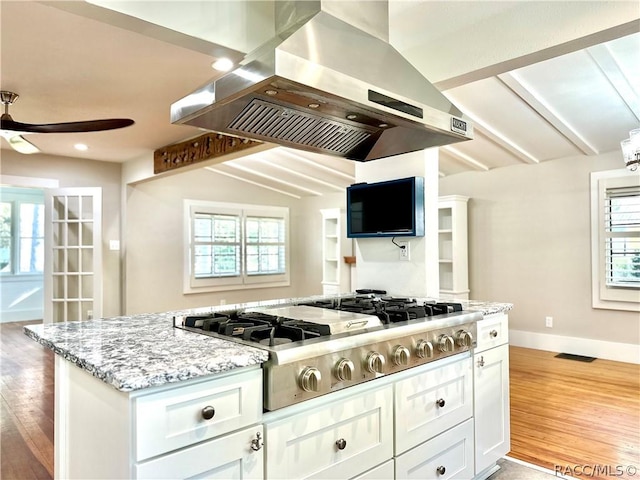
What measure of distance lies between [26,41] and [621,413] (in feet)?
15.5

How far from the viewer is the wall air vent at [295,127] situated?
168 cm

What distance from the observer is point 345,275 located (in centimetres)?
705

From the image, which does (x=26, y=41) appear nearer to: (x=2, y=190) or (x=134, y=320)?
(x=134, y=320)

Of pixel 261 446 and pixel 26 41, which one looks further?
pixel 26 41

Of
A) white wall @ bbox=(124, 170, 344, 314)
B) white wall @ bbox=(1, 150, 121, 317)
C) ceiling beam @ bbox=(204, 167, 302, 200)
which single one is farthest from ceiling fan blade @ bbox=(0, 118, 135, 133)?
ceiling beam @ bbox=(204, 167, 302, 200)

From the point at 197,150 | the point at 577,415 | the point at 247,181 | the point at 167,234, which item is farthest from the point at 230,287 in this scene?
the point at 577,415

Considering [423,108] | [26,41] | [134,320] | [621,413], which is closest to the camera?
[423,108]

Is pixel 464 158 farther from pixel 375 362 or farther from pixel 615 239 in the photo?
pixel 375 362

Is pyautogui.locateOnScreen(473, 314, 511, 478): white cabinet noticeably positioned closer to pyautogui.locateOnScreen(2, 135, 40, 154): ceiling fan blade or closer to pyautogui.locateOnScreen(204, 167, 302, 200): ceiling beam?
pyautogui.locateOnScreen(2, 135, 40, 154): ceiling fan blade

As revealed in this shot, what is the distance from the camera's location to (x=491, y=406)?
2211 millimetres

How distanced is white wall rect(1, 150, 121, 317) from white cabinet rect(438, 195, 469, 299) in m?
4.69

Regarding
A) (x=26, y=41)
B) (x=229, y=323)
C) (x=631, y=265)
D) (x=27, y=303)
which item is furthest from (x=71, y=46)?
(x=27, y=303)

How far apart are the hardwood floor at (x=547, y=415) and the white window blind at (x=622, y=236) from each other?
35.9 inches

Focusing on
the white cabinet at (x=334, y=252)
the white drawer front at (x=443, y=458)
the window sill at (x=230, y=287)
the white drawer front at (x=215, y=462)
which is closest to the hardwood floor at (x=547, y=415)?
the white drawer front at (x=443, y=458)
